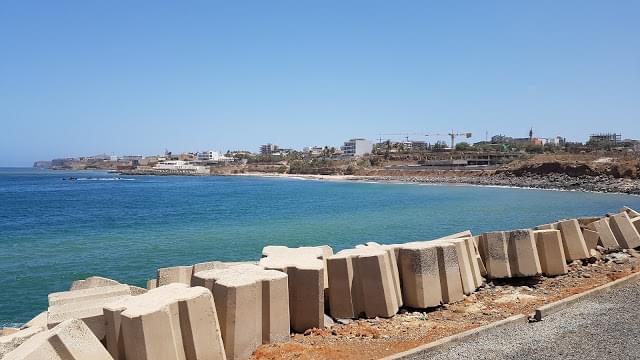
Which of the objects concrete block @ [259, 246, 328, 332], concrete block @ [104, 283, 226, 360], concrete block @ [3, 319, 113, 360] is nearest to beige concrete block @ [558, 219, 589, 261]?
concrete block @ [259, 246, 328, 332]

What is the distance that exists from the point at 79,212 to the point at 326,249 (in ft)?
138

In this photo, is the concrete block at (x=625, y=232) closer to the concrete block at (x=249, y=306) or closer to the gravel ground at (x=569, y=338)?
the gravel ground at (x=569, y=338)

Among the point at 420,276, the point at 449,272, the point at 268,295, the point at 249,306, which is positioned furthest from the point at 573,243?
the point at 249,306

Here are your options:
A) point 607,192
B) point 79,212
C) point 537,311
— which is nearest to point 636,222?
point 537,311

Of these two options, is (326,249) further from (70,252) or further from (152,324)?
(70,252)

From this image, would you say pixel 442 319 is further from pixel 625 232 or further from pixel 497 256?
pixel 625 232

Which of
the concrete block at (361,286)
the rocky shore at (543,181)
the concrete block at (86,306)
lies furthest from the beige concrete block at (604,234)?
the rocky shore at (543,181)

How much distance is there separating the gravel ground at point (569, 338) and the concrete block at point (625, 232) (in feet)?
22.8

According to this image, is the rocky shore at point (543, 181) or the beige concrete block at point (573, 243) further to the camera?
the rocky shore at point (543, 181)

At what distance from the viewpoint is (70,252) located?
985 inches

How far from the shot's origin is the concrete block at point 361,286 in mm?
10195

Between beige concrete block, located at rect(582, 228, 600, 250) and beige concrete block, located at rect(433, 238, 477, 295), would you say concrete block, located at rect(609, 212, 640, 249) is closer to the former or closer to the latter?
beige concrete block, located at rect(582, 228, 600, 250)

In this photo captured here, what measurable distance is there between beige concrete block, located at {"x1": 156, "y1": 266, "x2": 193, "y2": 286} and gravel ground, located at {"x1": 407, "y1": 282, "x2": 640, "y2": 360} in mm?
5468

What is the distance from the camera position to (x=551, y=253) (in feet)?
44.0
